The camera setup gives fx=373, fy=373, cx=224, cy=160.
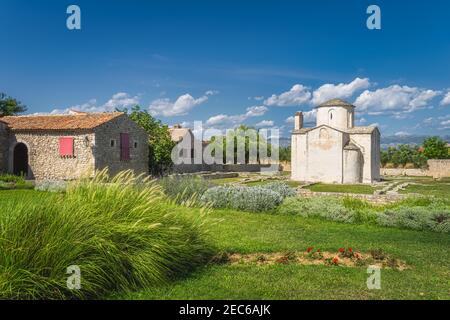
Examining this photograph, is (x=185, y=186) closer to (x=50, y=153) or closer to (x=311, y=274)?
(x=311, y=274)

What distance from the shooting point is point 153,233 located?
5.69 meters

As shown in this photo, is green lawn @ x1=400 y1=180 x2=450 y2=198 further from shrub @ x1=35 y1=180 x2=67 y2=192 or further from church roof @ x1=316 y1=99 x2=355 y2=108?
shrub @ x1=35 y1=180 x2=67 y2=192

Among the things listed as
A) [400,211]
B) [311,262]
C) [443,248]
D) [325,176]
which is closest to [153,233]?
[311,262]

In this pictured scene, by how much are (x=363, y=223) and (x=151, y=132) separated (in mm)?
21941

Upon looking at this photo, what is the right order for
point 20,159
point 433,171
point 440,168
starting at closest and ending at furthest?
1. point 20,159
2. point 440,168
3. point 433,171

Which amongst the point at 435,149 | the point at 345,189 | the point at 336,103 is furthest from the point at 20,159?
the point at 435,149

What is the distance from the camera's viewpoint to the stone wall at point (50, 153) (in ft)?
79.8

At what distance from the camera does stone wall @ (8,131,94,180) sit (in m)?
24.3

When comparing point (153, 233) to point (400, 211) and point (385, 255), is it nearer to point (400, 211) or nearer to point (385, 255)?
point (385, 255)

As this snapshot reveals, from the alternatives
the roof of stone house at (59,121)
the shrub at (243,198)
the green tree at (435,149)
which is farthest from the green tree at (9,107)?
the green tree at (435,149)

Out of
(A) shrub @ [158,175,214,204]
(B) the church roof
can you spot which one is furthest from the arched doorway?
(B) the church roof

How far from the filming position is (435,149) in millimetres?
55375

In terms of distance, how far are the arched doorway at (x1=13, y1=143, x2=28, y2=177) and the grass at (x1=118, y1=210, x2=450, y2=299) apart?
2221 cm

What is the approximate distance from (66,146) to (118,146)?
11.1ft
